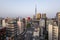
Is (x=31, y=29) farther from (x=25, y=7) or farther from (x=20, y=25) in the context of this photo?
(x=25, y=7)

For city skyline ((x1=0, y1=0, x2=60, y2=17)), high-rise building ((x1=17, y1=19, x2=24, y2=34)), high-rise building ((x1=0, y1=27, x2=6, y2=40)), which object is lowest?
high-rise building ((x1=0, y1=27, x2=6, y2=40))

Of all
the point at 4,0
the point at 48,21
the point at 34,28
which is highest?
the point at 4,0

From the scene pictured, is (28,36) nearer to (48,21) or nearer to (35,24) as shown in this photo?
(35,24)

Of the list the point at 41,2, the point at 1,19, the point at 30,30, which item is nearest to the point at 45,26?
the point at 30,30

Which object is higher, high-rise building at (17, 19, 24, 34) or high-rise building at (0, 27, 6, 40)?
high-rise building at (17, 19, 24, 34)

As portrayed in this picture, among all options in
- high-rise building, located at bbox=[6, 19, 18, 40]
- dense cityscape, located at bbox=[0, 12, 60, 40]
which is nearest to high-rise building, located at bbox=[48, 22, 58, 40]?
dense cityscape, located at bbox=[0, 12, 60, 40]

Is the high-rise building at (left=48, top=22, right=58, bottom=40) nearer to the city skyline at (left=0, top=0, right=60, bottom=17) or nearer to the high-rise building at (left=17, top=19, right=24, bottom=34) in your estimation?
the city skyline at (left=0, top=0, right=60, bottom=17)

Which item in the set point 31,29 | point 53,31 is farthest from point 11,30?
point 53,31
